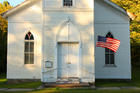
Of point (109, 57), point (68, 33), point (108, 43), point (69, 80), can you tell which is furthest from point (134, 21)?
point (69, 80)

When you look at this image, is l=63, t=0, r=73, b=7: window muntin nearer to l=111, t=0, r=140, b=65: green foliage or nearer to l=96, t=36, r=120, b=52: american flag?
l=96, t=36, r=120, b=52: american flag

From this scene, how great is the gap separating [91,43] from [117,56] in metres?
4.06

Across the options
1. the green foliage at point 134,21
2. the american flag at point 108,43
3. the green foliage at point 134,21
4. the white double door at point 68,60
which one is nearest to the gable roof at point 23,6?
the american flag at point 108,43

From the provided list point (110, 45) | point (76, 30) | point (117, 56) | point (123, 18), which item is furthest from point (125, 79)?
point (76, 30)

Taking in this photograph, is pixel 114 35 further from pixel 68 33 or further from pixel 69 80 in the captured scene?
pixel 69 80

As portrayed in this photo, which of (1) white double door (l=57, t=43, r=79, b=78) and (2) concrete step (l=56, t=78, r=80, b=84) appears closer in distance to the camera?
(2) concrete step (l=56, t=78, r=80, b=84)

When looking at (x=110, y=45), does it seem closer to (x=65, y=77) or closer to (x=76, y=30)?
(x=76, y=30)

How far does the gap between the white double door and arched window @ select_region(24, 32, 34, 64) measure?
3.74 m

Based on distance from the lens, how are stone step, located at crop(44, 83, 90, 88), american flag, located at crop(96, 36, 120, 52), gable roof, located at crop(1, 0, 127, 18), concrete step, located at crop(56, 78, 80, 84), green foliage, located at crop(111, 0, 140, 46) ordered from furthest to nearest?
green foliage, located at crop(111, 0, 140, 46)
gable roof, located at crop(1, 0, 127, 18)
american flag, located at crop(96, 36, 120, 52)
concrete step, located at crop(56, 78, 80, 84)
stone step, located at crop(44, 83, 90, 88)

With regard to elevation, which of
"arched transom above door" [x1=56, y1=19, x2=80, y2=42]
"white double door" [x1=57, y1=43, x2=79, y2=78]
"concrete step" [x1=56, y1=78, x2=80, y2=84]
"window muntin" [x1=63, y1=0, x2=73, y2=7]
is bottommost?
"concrete step" [x1=56, y1=78, x2=80, y2=84]

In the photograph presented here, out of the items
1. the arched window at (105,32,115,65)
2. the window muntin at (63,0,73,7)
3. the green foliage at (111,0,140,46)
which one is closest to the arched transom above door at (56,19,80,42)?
the window muntin at (63,0,73,7)

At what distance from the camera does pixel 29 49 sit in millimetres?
16312

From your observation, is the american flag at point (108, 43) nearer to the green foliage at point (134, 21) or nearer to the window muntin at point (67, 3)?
the window muntin at point (67, 3)

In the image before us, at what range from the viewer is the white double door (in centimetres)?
1335
